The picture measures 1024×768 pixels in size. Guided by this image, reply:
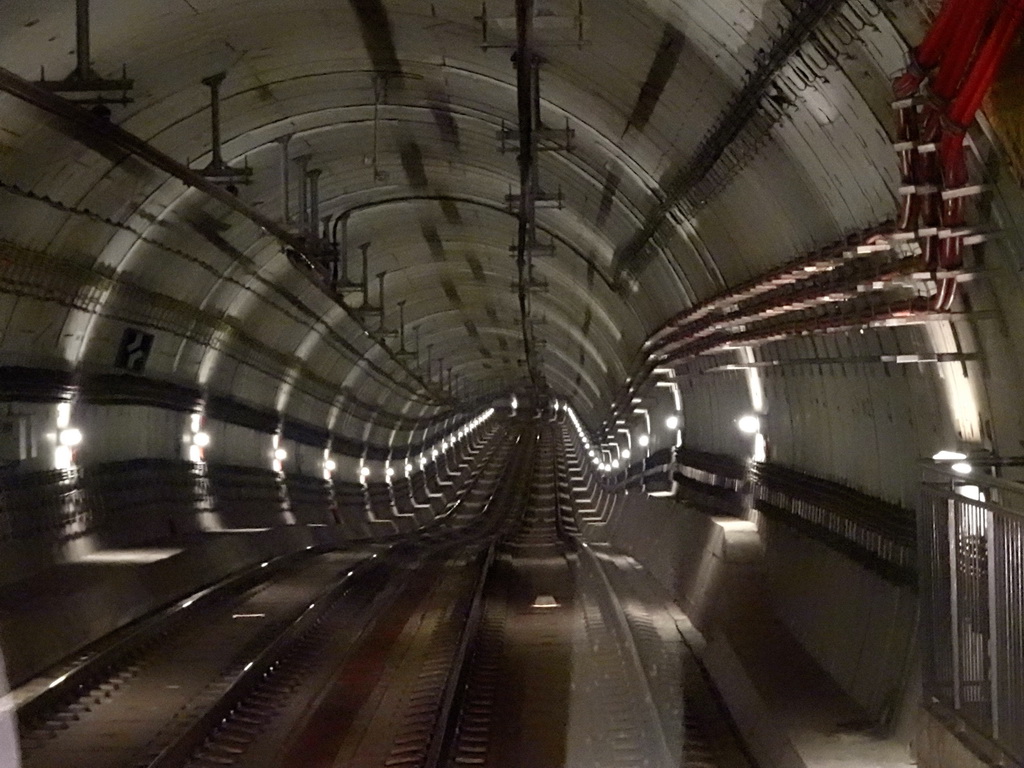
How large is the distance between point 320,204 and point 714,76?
10.6m

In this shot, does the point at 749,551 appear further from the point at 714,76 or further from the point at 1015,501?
the point at 1015,501

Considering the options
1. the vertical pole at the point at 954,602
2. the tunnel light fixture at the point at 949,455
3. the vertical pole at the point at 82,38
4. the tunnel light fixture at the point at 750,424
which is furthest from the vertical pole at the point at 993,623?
the tunnel light fixture at the point at 750,424

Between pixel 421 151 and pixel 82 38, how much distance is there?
770 centimetres

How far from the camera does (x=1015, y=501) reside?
780 centimetres

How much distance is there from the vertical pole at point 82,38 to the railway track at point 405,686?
4474 mm

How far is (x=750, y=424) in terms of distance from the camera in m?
16.3

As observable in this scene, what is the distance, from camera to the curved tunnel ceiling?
9.99m

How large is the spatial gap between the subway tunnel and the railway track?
74mm

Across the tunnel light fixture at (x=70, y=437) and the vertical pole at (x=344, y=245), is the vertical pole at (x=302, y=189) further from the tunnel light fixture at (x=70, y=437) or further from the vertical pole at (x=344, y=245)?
the tunnel light fixture at (x=70, y=437)

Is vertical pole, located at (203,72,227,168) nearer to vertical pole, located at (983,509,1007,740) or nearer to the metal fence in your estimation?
the metal fence

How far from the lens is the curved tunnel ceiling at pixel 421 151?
9992 mm

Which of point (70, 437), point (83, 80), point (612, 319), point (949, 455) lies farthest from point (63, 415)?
point (612, 319)

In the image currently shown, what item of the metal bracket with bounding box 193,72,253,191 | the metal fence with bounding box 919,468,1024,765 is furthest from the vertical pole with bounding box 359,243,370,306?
the metal fence with bounding box 919,468,1024,765

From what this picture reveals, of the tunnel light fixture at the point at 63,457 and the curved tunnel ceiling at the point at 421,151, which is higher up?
the curved tunnel ceiling at the point at 421,151
